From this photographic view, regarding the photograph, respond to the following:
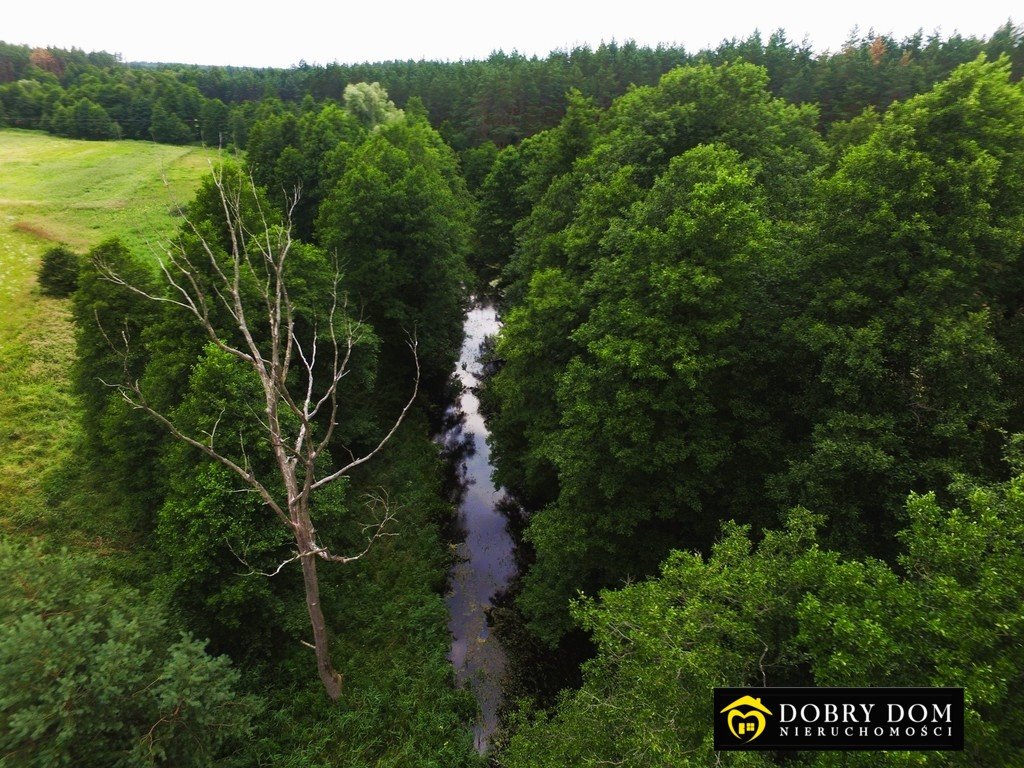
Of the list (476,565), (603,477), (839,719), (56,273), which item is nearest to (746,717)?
(839,719)

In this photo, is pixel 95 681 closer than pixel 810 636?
No

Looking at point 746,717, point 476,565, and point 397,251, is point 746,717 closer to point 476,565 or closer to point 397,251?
point 476,565

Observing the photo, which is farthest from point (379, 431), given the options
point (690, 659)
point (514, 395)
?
point (690, 659)

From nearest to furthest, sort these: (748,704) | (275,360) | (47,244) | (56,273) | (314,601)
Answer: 1. (748,704)
2. (275,360)
3. (314,601)
4. (56,273)
5. (47,244)

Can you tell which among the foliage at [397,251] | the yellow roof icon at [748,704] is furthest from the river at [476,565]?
the yellow roof icon at [748,704]

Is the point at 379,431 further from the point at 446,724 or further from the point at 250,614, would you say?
the point at 446,724

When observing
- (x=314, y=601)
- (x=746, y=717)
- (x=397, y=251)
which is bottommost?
(x=314, y=601)

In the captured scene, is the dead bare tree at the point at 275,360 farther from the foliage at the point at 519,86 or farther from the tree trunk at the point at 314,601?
the foliage at the point at 519,86
